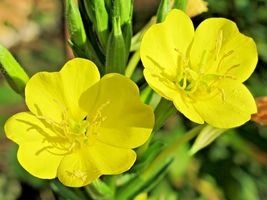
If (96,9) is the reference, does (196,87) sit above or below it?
below

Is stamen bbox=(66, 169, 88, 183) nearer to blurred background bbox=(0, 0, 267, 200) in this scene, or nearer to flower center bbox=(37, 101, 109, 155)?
flower center bbox=(37, 101, 109, 155)

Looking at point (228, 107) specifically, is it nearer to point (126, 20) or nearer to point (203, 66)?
point (203, 66)

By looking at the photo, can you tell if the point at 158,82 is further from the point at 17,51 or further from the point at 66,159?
the point at 17,51

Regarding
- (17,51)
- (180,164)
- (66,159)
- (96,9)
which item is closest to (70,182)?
(66,159)

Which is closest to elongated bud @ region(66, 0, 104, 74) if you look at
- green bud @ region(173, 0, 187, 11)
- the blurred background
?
green bud @ region(173, 0, 187, 11)

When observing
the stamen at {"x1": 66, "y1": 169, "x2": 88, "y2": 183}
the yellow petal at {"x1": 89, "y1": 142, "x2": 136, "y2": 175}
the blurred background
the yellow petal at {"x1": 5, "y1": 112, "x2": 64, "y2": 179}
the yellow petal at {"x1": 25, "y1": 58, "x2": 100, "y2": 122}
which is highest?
the yellow petal at {"x1": 25, "y1": 58, "x2": 100, "y2": 122}

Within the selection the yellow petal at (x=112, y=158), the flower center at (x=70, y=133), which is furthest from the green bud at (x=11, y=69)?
the yellow petal at (x=112, y=158)
